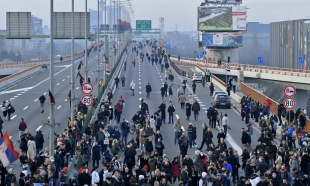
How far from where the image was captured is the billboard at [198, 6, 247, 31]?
356ft

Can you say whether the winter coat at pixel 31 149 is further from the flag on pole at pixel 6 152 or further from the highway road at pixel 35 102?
the highway road at pixel 35 102

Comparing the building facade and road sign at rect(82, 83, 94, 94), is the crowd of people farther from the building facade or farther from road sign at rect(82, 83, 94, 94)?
the building facade

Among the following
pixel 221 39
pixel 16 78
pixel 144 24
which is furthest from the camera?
pixel 144 24

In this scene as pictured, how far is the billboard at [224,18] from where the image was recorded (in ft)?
356

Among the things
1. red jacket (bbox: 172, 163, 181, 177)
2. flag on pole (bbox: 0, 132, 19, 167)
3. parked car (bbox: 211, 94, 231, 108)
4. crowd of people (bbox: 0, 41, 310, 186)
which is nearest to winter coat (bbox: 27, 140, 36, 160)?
crowd of people (bbox: 0, 41, 310, 186)

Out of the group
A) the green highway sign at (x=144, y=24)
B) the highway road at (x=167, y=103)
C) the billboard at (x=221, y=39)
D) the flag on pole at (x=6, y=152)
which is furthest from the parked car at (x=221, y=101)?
the green highway sign at (x=144, y=24)

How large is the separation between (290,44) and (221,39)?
2280 inches

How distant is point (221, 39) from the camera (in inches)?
4262

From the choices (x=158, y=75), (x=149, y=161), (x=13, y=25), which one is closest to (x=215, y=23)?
(x=158, y=75)

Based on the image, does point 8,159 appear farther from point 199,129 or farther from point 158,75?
point 158,75

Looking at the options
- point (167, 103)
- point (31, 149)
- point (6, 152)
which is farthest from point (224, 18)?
point (6, 152)

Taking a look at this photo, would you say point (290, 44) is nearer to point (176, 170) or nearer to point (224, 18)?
point (224, 18)

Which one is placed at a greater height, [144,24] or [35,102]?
[144,24]

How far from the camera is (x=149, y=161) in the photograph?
21000 mm
